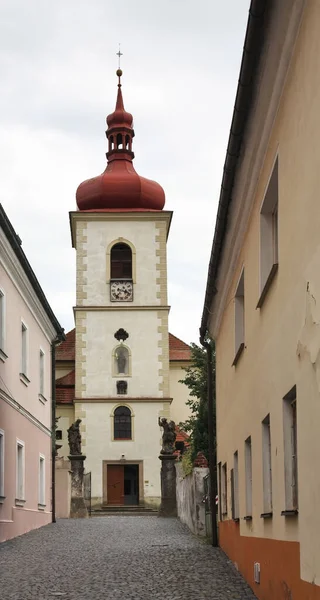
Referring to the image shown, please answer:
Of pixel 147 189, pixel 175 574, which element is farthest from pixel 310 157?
pixel 147 189

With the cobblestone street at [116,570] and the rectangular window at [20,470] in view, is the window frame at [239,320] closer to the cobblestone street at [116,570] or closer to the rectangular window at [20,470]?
the cobblestone street at [116,570]

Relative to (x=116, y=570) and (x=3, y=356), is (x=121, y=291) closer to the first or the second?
(x=3, y=356)

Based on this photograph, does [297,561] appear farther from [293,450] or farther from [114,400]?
[114,400]

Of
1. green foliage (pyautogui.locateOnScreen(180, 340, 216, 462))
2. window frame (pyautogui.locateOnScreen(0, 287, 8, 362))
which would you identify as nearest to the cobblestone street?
window frame (pyautogui.locateOnScreen(0, 287, 8, 362))

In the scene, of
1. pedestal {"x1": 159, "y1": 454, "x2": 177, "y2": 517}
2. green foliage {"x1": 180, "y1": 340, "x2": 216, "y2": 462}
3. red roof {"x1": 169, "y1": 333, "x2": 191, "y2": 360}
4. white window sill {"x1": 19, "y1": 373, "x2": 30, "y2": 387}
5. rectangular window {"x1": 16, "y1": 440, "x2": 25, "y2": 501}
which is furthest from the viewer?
red roof {"x1": 169, "y1": 333, "x2": 191, "y2": 360}

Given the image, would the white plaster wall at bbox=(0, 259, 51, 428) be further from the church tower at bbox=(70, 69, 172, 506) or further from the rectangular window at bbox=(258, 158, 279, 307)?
the church tower at bbox=(70, 69, 172, 506)

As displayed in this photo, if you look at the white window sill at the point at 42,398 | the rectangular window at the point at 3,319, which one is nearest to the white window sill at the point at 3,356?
the rectangular window at the point at 3,319

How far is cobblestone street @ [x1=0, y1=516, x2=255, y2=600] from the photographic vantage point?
1043 centimetres

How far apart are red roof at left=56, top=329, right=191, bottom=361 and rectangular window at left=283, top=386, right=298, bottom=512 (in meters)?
46.4

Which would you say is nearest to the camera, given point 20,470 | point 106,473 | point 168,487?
point 20,470

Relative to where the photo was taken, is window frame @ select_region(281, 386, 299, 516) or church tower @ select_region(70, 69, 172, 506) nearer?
window frame @ select_region(281, 386, 299, 516)

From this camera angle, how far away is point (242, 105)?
8.03m

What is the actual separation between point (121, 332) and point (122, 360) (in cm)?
139

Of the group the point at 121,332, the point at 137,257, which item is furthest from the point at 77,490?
the point at 137,257
